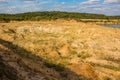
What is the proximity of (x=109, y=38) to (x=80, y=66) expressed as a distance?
14.5m

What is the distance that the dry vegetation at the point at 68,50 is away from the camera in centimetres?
2587

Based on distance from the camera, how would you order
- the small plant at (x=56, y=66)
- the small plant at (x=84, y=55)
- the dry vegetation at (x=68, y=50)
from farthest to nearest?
the small plant at (x=84, y=55), the small plant at (x=56, y=66), the dry vegetation at (x=68, y=50)

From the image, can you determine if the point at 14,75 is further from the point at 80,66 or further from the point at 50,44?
the point at 50,44

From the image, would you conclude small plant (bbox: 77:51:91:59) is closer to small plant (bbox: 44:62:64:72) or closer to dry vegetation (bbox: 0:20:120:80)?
dry vegetation (bbox: 0:20:120:80)

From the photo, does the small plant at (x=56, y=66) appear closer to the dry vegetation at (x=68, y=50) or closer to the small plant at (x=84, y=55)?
the dry vegetation at (x=68, y=50)

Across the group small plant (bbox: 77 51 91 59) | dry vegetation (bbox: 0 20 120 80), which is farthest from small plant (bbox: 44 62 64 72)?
small plant (bbox: 77 51 91 59)

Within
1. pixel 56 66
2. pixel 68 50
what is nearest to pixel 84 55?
pixel 68 50

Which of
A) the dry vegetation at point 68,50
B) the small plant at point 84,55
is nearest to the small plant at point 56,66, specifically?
the dry vegetation at point 68,50

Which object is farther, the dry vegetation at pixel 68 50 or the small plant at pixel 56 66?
the small plant at pixel 56 66

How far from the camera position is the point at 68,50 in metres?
34.3

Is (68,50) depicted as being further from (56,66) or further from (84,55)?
(56,66)

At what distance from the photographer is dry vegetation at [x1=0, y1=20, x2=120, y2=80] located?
25.9m

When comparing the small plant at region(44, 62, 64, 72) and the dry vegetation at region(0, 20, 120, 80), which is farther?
the small plant at region(44, 62, 64, 72)

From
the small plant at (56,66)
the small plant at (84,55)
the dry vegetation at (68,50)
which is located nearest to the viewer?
the dry vegetation at (68,50)
